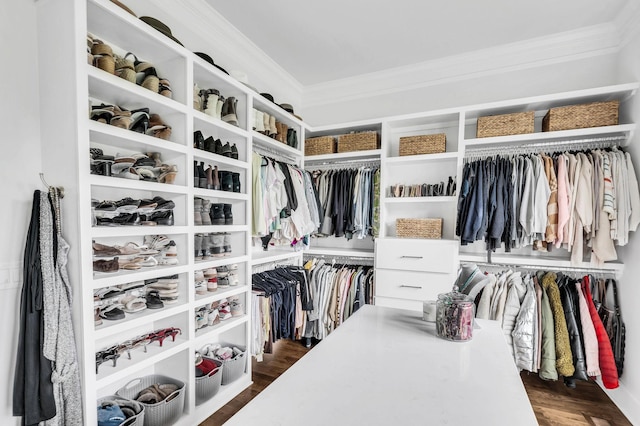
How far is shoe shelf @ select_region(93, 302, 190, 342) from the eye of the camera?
4.66 ft

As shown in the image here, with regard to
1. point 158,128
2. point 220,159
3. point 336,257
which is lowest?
point 336,257

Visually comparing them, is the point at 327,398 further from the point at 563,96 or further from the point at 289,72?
the point at 289,72

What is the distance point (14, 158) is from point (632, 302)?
12.1 feet

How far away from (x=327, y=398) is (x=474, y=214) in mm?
2183

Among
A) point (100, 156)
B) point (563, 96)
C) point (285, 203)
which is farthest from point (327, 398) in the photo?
point (563, 96)

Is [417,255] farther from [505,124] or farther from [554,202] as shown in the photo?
[505,124]

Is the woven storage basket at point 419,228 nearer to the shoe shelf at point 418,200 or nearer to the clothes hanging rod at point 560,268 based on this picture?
the shoe shelf at point 418,200

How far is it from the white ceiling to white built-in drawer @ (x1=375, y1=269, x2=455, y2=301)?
1.98 metres

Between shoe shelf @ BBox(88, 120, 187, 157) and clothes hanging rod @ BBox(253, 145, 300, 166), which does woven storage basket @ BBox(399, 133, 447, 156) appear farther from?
shoe shelf @ BBox(88, 120, 187, 157)

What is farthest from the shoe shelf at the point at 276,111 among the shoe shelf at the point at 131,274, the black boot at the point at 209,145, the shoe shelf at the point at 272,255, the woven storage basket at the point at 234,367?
the woven storage basket at the point at 234,367

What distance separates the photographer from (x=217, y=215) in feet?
6.81

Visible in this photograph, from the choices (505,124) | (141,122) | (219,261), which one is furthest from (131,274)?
(505,124)

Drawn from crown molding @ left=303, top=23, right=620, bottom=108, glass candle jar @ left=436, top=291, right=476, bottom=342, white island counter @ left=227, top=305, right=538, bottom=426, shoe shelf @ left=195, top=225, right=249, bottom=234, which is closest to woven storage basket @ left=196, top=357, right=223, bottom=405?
shoe shelf @ left=195, top=225, right=249, bottom=234

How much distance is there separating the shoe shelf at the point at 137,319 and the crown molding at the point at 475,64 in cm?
266
